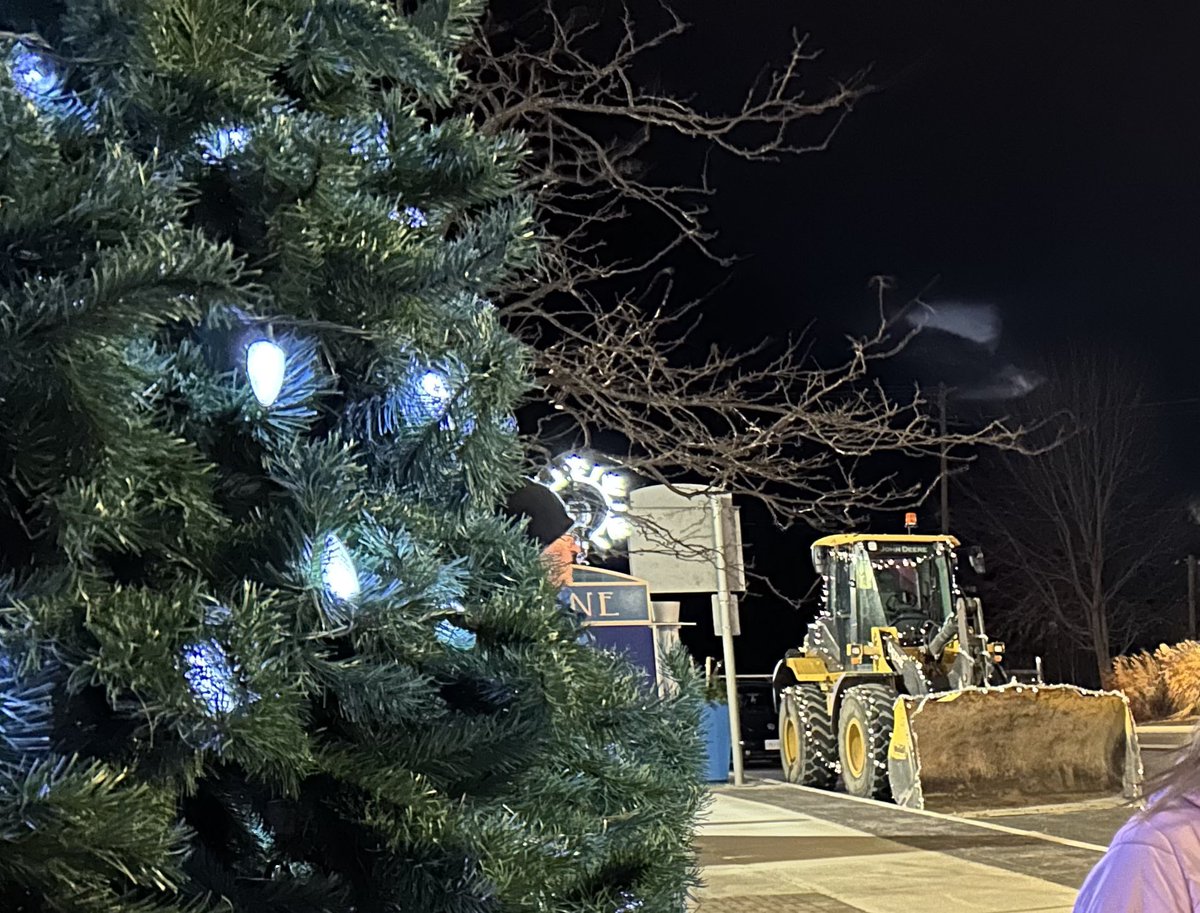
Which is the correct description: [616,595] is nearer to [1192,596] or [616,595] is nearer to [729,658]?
→ [729,658]

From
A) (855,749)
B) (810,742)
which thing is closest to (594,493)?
(855,749)

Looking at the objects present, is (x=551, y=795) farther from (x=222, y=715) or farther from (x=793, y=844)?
(x=793, y=844)

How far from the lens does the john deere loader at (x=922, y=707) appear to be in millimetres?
12258

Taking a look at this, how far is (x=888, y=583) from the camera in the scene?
1592 cm

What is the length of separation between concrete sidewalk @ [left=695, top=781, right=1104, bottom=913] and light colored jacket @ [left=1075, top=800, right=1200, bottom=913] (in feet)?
12.5

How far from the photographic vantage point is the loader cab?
15.6 meters

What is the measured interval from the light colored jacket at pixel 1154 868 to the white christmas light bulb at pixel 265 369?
130 cm

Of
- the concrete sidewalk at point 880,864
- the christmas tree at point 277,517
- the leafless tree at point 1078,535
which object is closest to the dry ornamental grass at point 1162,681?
the leafless tree at point 1078,535

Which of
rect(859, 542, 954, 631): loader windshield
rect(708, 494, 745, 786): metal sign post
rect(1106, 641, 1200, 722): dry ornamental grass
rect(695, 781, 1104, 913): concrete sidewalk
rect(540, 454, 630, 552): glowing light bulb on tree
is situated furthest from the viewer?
rect(1106, 641, 1200, 722): dry ornamental grass

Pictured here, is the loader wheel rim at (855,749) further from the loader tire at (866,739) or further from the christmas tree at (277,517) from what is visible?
the christmas tree at (277,517)

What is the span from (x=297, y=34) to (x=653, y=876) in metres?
1.43

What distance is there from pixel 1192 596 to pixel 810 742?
21148 mm

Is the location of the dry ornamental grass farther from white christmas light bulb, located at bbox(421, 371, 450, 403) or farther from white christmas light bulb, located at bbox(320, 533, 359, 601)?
white christmas light bulb, located at bbox(320, 533, 359, 601)

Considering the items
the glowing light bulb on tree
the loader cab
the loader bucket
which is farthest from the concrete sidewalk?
the loader cab
